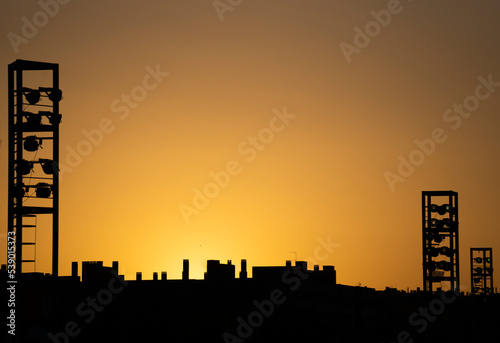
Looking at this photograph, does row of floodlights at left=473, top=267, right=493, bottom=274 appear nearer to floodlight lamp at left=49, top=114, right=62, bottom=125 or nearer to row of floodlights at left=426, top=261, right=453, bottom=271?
row of floodlights at left=426, top=261, right=453, bottom=271

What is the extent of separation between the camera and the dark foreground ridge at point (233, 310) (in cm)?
8338

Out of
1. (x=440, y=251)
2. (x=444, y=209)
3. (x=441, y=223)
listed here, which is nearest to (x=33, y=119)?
(x=444, y=209)

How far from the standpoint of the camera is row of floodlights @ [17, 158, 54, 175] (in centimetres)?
6875

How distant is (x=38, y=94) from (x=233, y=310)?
47647mm

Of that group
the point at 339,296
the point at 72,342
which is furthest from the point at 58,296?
the point at 339,296

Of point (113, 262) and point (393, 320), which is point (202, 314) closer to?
point (113, 262)

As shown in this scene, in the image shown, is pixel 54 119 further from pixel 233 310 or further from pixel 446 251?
pixel 446 251

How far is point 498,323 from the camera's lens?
4109 inches

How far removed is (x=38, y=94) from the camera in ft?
228
